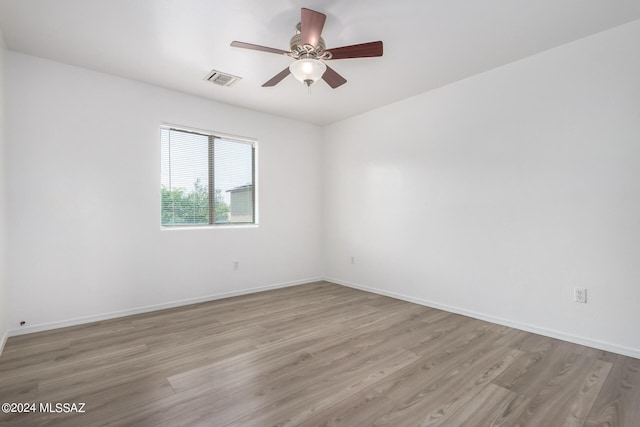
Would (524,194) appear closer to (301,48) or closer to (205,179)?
(301,48)

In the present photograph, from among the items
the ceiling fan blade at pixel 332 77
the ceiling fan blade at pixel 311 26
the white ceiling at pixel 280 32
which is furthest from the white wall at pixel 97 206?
the ceiling fan blade at pixel 311 26

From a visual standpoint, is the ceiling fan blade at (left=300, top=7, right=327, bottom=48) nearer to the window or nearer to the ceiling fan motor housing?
the ceiling fan motor housing

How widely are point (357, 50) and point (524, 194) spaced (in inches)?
80.0

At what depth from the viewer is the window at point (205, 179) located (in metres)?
3.80

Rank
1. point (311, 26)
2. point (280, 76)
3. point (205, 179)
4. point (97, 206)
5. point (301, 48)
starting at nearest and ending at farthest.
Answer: point (311, 26) → point (301, 48) → point (280, 76) → point (97, 206) → point (205, 179)

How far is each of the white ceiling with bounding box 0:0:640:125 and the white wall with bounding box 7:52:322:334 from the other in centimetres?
30

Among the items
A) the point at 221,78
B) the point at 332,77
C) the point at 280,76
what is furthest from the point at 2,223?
the point at 332,77

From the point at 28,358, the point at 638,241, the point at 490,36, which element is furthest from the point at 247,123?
the point at 638,241

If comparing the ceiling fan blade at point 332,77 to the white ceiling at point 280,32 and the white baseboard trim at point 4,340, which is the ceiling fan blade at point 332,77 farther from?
the white baseboard trim at point 4,340

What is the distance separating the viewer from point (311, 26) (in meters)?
2.13

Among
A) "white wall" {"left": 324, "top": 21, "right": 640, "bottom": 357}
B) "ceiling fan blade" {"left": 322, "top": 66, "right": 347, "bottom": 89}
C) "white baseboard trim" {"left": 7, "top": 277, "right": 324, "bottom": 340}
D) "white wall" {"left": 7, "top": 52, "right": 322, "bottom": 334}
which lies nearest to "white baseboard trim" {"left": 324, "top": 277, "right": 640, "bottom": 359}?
"white wall" {"left": 324, "top": 21, "right": 640, "bottom": 357}

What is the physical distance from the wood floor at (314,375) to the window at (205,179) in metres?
1.35

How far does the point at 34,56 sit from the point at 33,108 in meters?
0.48

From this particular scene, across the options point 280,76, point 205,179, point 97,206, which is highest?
point 280,76
